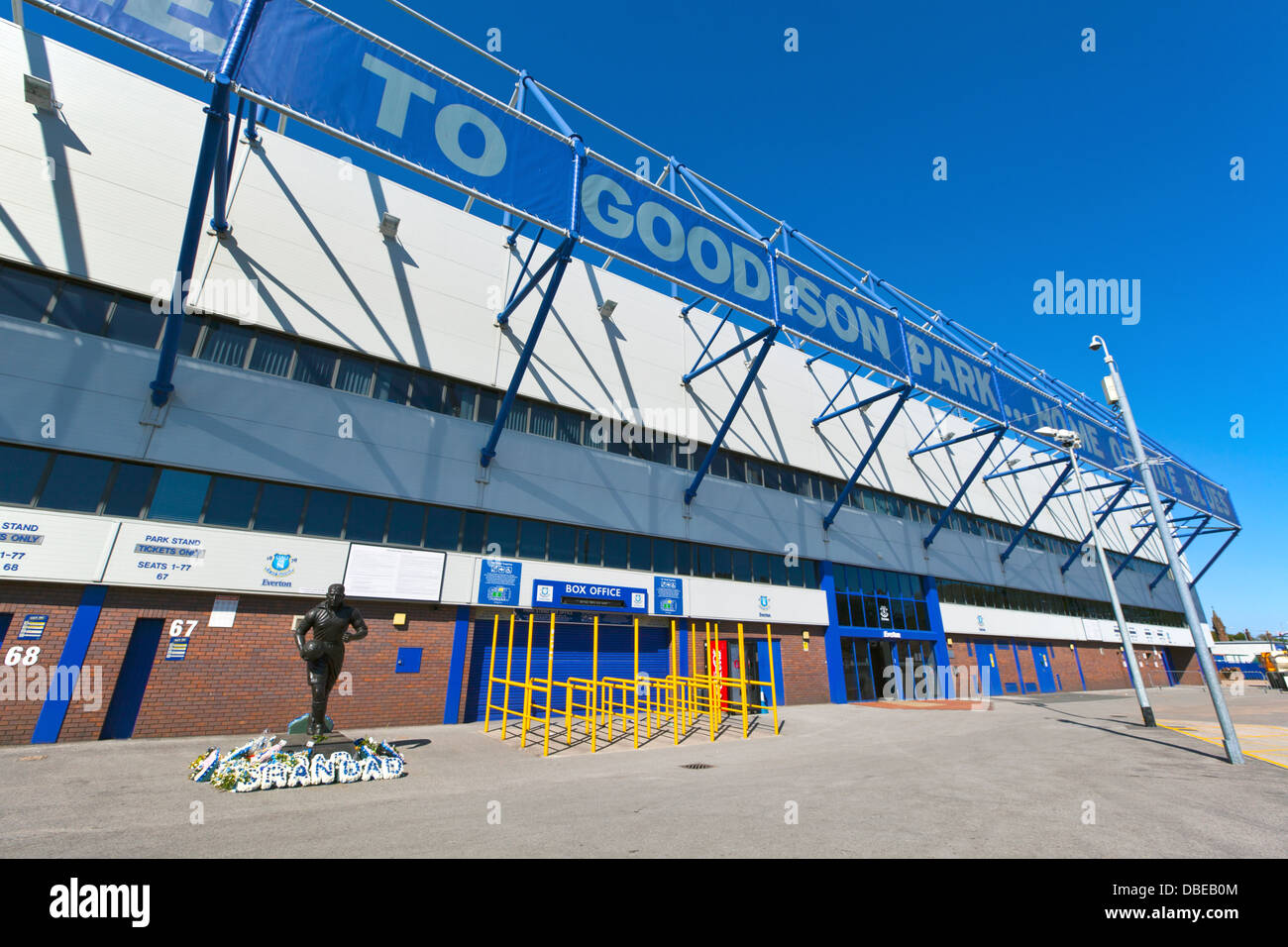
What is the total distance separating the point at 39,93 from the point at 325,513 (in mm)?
10925

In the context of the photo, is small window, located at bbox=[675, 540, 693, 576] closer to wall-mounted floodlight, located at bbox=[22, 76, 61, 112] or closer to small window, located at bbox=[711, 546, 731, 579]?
small window, located at bbox=[711, 546, 731, 579]

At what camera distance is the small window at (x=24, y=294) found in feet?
36.3

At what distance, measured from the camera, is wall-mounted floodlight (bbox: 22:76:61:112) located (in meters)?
11.6

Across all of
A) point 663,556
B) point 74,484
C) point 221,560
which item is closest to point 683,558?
point 663,556

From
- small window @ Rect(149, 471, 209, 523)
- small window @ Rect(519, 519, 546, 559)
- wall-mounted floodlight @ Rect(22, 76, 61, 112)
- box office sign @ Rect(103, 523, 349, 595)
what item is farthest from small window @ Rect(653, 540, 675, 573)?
wall-mounted floodlight @ Rect(22, 76, 61, 112)

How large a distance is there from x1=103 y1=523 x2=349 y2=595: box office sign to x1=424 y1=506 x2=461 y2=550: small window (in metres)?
2.03

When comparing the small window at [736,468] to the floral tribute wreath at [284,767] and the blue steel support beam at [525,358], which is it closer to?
the blue steel support beam at [525,358]

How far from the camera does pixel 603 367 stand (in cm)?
1883

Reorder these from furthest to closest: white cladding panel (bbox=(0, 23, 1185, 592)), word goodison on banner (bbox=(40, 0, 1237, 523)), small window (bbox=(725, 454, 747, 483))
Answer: small window (bbox=(725, 454, 747, 483))
white cladding panel (bbox=(0, 23, 1185, 592))
word goodison on banner (bbox=(40, 0, 1237, 523))

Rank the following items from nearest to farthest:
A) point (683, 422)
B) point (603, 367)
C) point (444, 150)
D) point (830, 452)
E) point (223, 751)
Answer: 1. point (223, 751)
2. point (444, 150)
3. point (603, 367)
4. point (683, 422)
5. point (830, 452)
